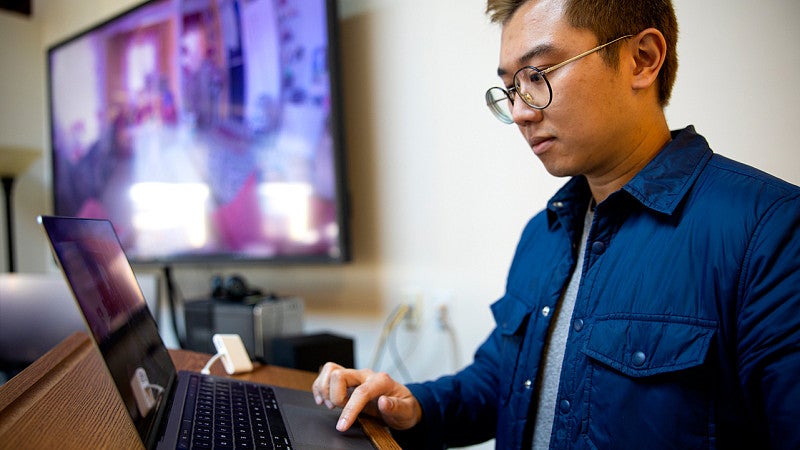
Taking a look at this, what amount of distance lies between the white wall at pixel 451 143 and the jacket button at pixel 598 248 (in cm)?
51

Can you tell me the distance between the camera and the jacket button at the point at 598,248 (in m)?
0.94

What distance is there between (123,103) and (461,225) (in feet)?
6.27

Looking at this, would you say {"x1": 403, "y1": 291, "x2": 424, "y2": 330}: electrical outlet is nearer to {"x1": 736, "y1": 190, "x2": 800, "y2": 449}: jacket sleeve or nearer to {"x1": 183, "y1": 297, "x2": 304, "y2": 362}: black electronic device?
{"x1": 183, "y1": 297, "x2": 304, "y2": 362}: black electronic device

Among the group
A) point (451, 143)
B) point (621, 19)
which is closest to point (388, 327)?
point (451, 143)

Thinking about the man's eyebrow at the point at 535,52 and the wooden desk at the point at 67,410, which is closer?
the wooden desk at the point at 67,410

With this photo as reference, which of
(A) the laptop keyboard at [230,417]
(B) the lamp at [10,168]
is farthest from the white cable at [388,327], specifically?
(B) the lamp at [10,168]

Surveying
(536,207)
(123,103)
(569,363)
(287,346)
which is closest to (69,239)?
(569,363)

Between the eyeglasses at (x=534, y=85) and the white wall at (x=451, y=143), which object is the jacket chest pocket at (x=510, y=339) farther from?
the white wall at (x=451, y=143)

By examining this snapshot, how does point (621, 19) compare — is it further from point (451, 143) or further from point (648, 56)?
point (451, 143)

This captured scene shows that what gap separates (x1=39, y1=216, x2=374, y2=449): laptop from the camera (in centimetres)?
61

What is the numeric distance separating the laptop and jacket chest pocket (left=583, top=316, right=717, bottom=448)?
1.15ft

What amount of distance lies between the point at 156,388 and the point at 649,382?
0.65m

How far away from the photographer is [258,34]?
209 cm

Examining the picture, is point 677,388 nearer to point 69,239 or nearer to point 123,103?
point 69,239
